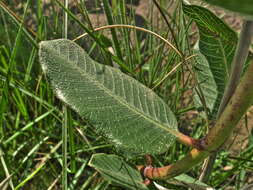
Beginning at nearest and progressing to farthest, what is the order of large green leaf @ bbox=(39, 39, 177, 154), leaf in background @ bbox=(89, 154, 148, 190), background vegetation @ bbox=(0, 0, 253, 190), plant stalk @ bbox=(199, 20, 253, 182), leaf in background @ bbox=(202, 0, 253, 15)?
leaf in background @ bbox=(202, 0, 253, 15)
plant stalk @ bbox=(199, 20, 253, 182)
large green leaf @ bbox=(39, 39, 177, 154)
leaf in background @ bbox=(89, 154, 148, 190)
background vegetation @ bbox=(0, 0, 253, 190)

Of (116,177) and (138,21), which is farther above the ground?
(138,21)

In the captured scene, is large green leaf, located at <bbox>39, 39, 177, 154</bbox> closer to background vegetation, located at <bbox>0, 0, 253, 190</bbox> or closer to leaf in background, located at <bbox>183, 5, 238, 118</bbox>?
leaf in background, located at <bbox>183, 5, 238, 118</bbox>

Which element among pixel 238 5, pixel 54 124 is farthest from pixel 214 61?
pixel 54 124

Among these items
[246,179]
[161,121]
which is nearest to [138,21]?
[246,179]

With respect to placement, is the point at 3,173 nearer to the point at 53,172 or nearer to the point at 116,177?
the point at 53,172

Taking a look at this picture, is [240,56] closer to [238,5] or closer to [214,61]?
[238,5]

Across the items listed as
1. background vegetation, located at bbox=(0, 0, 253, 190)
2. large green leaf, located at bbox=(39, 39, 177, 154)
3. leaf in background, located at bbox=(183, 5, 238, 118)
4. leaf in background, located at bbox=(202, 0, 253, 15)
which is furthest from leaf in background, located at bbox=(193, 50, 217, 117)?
leaf in background, located at bbox=(202, 0, 253, 15)

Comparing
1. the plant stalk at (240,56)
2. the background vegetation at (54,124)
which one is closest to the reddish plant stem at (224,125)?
the plant stalk at (240,56)
